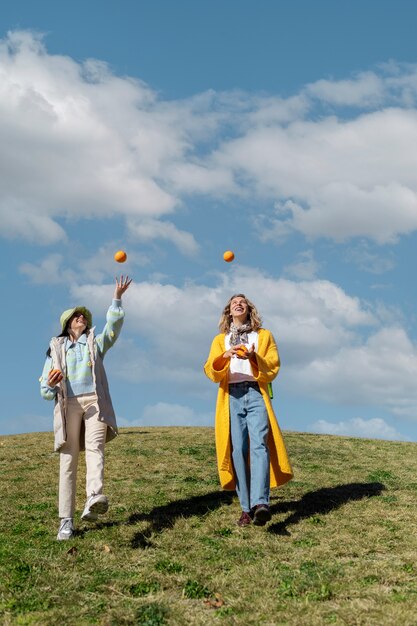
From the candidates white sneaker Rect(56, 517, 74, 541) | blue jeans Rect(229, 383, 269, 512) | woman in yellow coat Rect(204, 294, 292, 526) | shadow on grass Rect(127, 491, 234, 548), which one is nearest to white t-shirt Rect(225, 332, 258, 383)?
woman in yellow coat Rect(204, 294, 292, 526)

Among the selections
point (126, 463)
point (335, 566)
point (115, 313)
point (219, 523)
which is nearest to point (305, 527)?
point (219, 523)

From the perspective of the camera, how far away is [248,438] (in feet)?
37.4

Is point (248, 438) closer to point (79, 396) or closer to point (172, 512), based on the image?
point (172, 512)

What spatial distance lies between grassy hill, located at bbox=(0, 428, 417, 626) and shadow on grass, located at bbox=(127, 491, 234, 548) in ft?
0.10

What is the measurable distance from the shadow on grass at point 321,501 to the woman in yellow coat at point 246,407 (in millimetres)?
642

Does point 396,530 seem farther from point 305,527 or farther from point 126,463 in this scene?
point 126,463

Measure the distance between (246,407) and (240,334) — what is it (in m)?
1.18

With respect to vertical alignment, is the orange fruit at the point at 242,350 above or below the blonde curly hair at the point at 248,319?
below

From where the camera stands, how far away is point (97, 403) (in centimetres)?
1047

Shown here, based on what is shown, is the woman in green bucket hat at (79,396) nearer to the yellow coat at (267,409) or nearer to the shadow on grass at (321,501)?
the yellow coat at (267,409)

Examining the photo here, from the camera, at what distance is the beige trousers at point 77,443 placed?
10391mm

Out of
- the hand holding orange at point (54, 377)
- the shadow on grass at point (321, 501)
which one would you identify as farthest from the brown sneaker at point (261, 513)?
the hand holding orange at point (54, 377)

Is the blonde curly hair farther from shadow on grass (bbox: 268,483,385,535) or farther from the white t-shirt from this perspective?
shadow on grass (bbox: 268,483,385,535)

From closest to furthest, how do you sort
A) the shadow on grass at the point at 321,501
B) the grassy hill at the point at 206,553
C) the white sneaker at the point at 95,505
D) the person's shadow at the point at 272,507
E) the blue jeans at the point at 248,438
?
the grassy hill at the point at 206,553 < the white sneaker at the point at 95,505 < the blue jeans at the point at 248,438 < the person's shadow at the point at 272,507 < the shadow on grass at the point at 321,501
